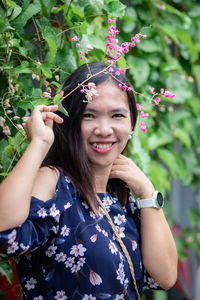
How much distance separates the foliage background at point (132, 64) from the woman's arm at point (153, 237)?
268 millimetres

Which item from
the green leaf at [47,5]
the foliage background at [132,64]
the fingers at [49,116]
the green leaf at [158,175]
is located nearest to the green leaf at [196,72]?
the foliage background at [132,64]

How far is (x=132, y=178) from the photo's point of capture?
210 cm

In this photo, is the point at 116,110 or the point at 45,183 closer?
the point at 45,183

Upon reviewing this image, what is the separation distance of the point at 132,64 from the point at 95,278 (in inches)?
57.0

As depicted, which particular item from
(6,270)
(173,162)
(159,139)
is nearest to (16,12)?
(6,270)

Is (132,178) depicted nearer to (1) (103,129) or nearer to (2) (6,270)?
(1) (103,129)

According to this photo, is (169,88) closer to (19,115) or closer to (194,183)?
(194,183)

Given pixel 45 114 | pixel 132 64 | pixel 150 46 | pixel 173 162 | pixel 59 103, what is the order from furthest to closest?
pixel 173 162, pixel 150 46, pixel 132 64, pixel 59 103, pixel 45 114

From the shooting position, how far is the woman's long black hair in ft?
6.07

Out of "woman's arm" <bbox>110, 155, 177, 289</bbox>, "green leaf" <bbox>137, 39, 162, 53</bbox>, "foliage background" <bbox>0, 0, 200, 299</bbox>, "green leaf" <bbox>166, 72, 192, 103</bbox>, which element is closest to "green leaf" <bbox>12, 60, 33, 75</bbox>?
"foliage background" <bbox>0, 0, 200, 299</bbox>

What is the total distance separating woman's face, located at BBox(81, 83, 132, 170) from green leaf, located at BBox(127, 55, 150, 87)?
3.38ft

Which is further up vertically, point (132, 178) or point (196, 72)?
point (196, 72)

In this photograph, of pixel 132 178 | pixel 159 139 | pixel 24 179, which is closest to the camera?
pixel 24 179

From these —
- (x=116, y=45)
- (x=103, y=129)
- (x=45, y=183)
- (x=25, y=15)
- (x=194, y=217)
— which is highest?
(x=25, y=15)
